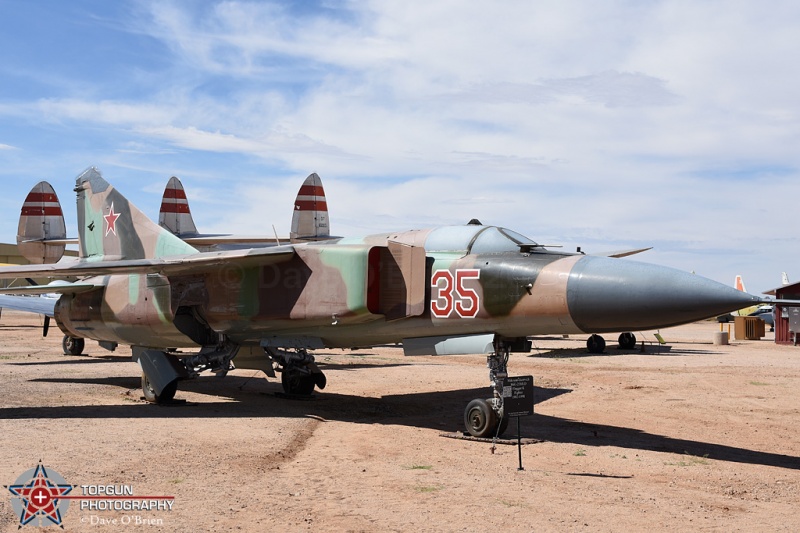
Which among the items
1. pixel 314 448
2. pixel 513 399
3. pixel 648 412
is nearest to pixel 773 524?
pixel 513 399

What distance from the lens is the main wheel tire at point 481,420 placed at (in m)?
9.99

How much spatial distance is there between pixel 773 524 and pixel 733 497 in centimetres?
98

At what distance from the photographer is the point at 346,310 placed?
36.4 ft

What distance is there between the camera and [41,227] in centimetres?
3853

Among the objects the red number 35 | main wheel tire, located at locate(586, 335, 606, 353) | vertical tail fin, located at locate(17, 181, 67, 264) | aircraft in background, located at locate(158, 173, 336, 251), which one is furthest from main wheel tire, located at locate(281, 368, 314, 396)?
vertical tail fin, located at locate(17, 181, 67, 264)

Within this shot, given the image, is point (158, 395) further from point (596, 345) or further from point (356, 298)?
point (596, 345)

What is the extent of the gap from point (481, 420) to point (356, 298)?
2.52m

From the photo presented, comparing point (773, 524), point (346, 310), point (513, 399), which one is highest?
point (346, 310)

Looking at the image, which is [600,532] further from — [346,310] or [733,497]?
[346,310]

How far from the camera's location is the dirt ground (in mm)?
6316

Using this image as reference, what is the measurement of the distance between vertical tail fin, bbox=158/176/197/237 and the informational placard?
32.9m

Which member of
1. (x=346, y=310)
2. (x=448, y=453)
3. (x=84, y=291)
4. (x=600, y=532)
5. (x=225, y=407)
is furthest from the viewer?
(x=84, y=291)

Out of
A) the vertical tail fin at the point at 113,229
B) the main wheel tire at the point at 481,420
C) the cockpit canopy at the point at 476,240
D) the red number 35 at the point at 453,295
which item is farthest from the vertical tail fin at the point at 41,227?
the main wheel tire at the point at 481,420

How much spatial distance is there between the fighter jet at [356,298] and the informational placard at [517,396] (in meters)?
0.51
